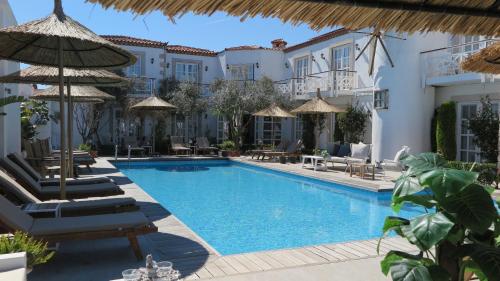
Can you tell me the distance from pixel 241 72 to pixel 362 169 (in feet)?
42.1

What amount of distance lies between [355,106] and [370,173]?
5.15m

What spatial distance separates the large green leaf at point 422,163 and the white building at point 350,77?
374 inches

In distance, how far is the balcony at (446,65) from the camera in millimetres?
13266

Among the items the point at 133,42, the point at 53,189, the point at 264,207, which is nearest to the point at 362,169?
the point at 264,207

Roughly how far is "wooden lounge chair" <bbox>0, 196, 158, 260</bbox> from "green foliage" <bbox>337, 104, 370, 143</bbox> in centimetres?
1335

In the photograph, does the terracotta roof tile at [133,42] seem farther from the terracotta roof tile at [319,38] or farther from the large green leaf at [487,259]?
the large green leaf at [487,259]

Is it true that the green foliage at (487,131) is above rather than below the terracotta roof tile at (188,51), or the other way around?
below

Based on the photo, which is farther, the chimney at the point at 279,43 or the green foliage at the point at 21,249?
the chimney at the point at 279,43

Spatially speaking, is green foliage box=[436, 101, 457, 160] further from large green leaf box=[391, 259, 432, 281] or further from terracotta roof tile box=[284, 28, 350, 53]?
large green leaf box=[391, 259, 432, 281]

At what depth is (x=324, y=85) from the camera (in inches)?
750

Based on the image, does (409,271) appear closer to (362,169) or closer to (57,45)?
(57,45)

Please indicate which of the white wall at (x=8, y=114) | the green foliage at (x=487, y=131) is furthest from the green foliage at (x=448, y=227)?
the green foliage at (x=487, y=131)

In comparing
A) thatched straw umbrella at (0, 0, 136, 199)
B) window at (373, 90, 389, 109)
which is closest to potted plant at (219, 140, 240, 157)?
window at (373, 90, 389, 109)

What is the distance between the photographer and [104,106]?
20109 millimetres
